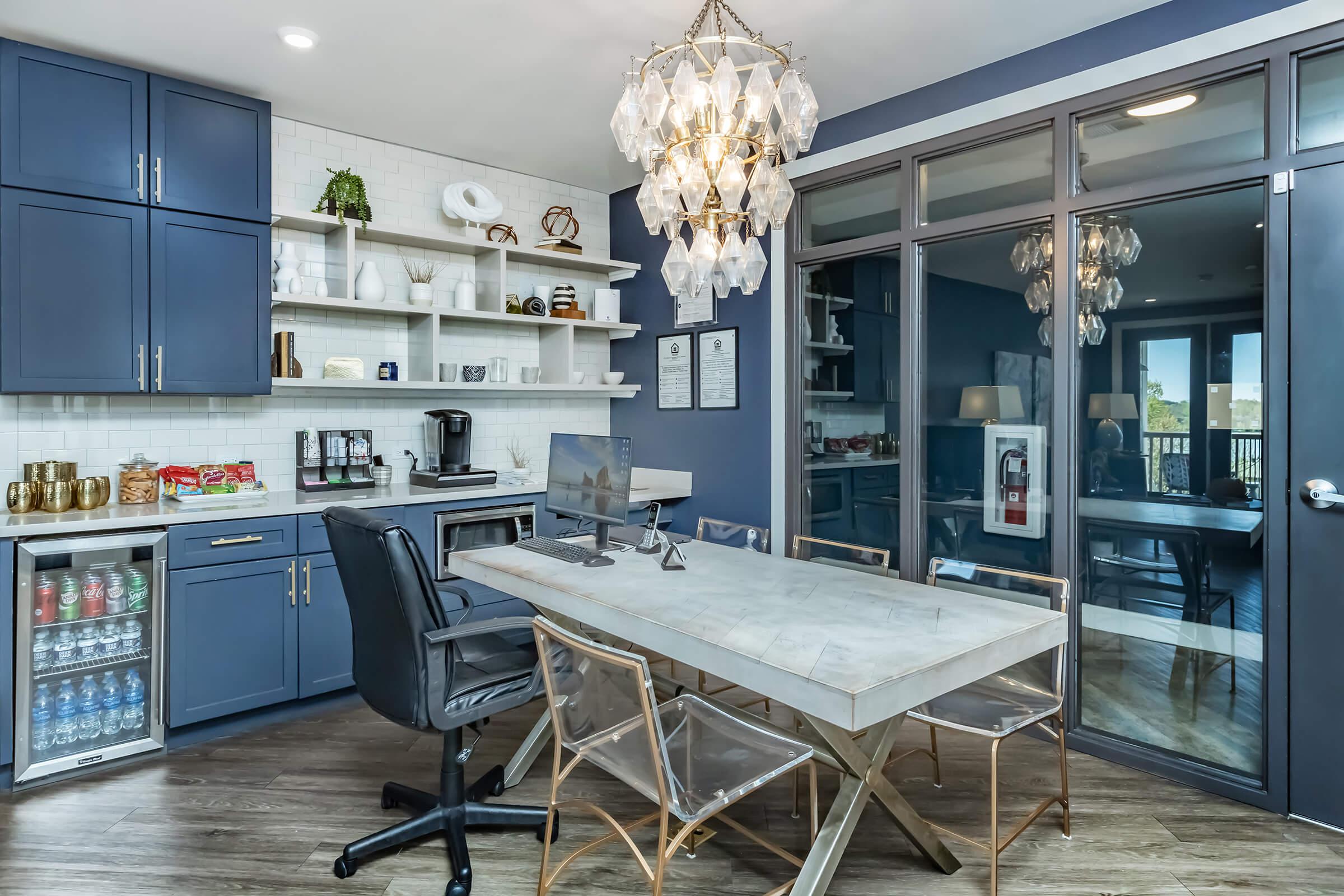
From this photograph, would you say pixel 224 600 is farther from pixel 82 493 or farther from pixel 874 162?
pixel 874 162

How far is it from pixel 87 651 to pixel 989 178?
404cm

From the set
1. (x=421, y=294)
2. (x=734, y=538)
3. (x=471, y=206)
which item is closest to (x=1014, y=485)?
(x=734, y=538)

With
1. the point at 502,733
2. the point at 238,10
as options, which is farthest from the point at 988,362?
the point at 238,10

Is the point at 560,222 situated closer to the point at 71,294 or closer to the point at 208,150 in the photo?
the point at 208,150

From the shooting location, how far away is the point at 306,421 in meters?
3.91

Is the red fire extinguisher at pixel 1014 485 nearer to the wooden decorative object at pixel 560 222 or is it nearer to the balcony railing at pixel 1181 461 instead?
the balcony railing at pixel 1181 461

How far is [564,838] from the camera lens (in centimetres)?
237

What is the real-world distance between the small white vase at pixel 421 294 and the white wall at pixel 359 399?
0.24 metres

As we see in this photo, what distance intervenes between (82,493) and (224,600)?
0.71 m

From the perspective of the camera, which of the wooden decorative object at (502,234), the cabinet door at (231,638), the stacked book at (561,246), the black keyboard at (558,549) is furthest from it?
the stacked book at (561,246)

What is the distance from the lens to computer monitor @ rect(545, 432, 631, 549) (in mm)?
2693

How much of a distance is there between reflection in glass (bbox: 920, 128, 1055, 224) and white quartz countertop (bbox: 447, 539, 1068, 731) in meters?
1.75

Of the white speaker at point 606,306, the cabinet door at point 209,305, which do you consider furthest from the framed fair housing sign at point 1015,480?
the cabinet door at point 209,305

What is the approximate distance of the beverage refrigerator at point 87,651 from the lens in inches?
107
